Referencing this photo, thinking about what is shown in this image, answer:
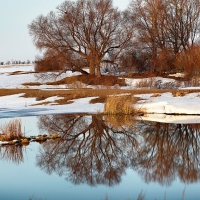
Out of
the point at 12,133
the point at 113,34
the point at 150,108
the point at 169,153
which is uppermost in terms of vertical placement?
the point at 113,34

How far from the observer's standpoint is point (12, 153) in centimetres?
1275

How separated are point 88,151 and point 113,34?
35.5m

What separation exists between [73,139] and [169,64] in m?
32.9

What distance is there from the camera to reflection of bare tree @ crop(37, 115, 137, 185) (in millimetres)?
10258

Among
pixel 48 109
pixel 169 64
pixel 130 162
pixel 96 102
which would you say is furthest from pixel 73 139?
pixel 169 64

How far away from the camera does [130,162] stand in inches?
452

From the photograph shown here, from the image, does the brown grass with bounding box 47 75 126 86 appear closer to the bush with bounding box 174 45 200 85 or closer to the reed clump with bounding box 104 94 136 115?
the bush with bounding box 174 45 200 85

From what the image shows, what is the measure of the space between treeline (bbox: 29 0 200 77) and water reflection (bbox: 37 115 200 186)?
28.4 metres

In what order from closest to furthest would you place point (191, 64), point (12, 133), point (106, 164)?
point (106, 164)
point (12, 133)
point (191, 64)

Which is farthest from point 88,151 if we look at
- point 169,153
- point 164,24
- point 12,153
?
point 164,24

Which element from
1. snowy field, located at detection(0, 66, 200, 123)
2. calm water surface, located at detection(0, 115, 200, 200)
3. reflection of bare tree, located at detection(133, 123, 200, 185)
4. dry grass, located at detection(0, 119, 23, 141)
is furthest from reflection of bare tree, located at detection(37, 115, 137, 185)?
snowy field, located at detection(0, 66, 200, 123)

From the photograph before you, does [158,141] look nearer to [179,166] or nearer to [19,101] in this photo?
[179,166]

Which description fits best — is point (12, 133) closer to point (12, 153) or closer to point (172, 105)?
point (12, 153)

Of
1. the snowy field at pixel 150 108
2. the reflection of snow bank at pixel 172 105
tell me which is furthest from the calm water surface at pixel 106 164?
the reflection of snow bank at pixel 172 105
